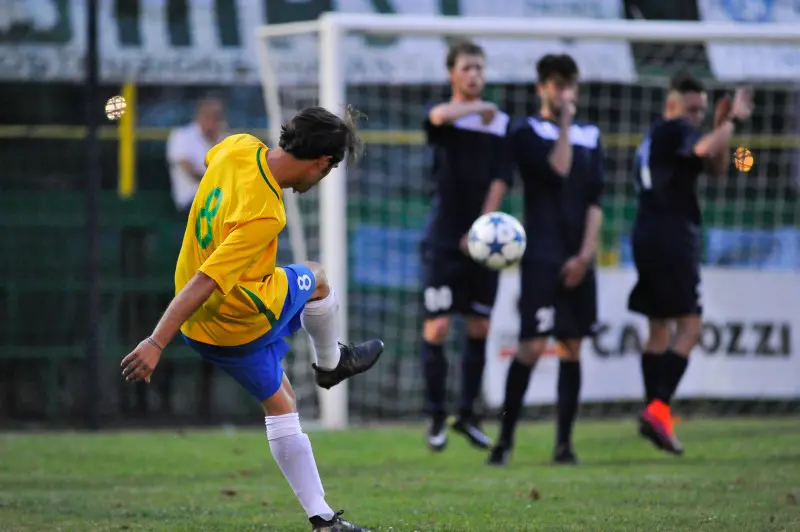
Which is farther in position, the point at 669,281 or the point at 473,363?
the point at 473,363

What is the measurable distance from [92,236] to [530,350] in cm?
367

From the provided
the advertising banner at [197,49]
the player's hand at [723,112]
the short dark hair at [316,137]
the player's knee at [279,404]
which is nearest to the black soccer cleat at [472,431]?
the player's hand at [723,112]

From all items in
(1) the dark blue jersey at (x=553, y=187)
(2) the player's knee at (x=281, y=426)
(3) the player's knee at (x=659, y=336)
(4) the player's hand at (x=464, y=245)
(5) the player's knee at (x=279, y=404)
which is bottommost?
(3) the player's knee at (x=659, y=336)

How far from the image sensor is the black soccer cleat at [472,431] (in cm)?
900

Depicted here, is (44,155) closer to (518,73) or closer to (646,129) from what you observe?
(518,73)

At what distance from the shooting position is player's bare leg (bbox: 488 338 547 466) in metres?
8.35

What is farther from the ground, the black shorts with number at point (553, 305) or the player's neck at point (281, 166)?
the player's neck at point (281, 166)

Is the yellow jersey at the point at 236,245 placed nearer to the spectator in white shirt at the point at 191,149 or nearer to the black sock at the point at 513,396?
the black sock at the point at 513,396

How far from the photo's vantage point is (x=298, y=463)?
545cm

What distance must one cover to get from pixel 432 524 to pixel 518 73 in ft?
22.4

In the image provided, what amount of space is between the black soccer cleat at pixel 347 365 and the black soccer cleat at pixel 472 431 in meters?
3.19

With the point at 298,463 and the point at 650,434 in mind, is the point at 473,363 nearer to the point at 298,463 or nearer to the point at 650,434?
the point at 650,434

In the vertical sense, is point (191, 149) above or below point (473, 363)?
above

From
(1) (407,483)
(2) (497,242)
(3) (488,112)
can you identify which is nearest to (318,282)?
(1) (407,483)
